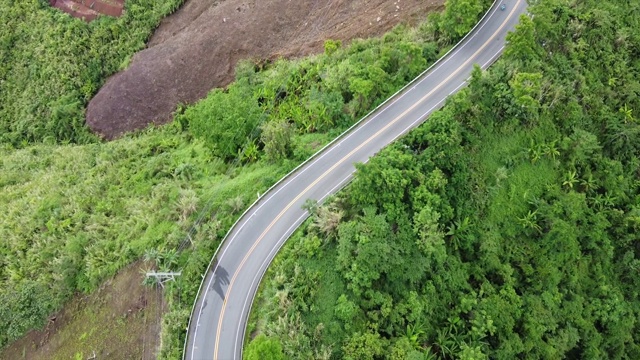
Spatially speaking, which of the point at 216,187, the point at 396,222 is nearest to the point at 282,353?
the point at 396,222

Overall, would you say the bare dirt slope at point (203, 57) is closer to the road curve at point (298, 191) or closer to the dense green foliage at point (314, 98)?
the dense green foliage at point (314, 98)

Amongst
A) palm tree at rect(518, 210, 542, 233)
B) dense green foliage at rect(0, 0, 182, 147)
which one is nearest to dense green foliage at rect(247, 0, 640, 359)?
palm tree at rect(518, 210, 542, 233)

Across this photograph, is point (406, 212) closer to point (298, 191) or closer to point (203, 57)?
point (298, 191)

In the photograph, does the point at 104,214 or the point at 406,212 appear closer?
the point at 406,212

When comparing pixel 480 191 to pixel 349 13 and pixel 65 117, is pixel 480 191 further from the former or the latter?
pixel 65 117

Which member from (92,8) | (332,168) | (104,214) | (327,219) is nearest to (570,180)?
(332,168)

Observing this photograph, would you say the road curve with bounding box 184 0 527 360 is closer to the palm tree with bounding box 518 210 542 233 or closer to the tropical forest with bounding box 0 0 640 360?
the tropical forest with bounding box 0 0 640 360
